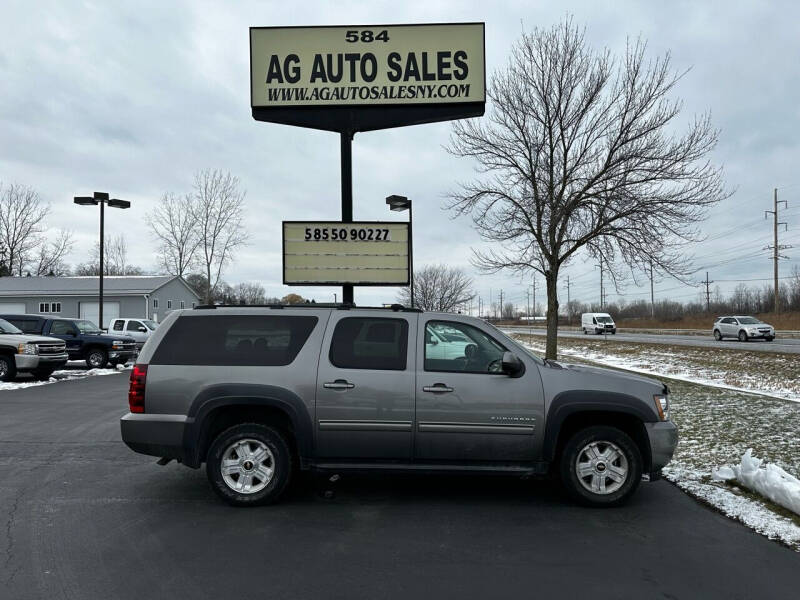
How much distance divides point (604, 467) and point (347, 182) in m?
6.42

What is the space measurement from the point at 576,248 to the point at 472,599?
43.6 feet

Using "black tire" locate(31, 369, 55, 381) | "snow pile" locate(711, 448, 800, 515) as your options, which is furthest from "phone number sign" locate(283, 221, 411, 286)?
"black tire" locate(31, 369, 55, 381)

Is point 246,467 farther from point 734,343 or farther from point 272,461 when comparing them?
point 734,343

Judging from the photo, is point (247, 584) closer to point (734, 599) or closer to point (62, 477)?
point (734, 599)

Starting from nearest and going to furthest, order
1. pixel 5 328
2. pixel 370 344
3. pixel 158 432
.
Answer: pixel 158 432 → pixel 370 344 → pixel 5 328

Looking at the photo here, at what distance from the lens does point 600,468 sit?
212 inches

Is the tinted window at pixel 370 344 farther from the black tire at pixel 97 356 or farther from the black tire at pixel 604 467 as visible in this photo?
the black tire at pixel 97 356

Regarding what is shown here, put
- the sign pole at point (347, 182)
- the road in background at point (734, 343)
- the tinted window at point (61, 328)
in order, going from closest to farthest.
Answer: the sign pole at point (347, 182) → the tinted window at point (61, 328) → the road in background at point (734, 343)

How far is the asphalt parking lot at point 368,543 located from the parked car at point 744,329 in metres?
32.3

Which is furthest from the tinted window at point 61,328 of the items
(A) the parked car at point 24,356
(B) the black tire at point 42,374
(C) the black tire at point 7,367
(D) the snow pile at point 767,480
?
(D) the snow pile at point 767,480

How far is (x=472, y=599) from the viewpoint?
11.7ft

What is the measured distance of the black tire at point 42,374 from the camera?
16.4 m

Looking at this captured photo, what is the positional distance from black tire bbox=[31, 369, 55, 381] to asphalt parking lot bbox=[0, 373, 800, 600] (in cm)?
1129

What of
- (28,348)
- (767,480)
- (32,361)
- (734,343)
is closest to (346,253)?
(767,480)
